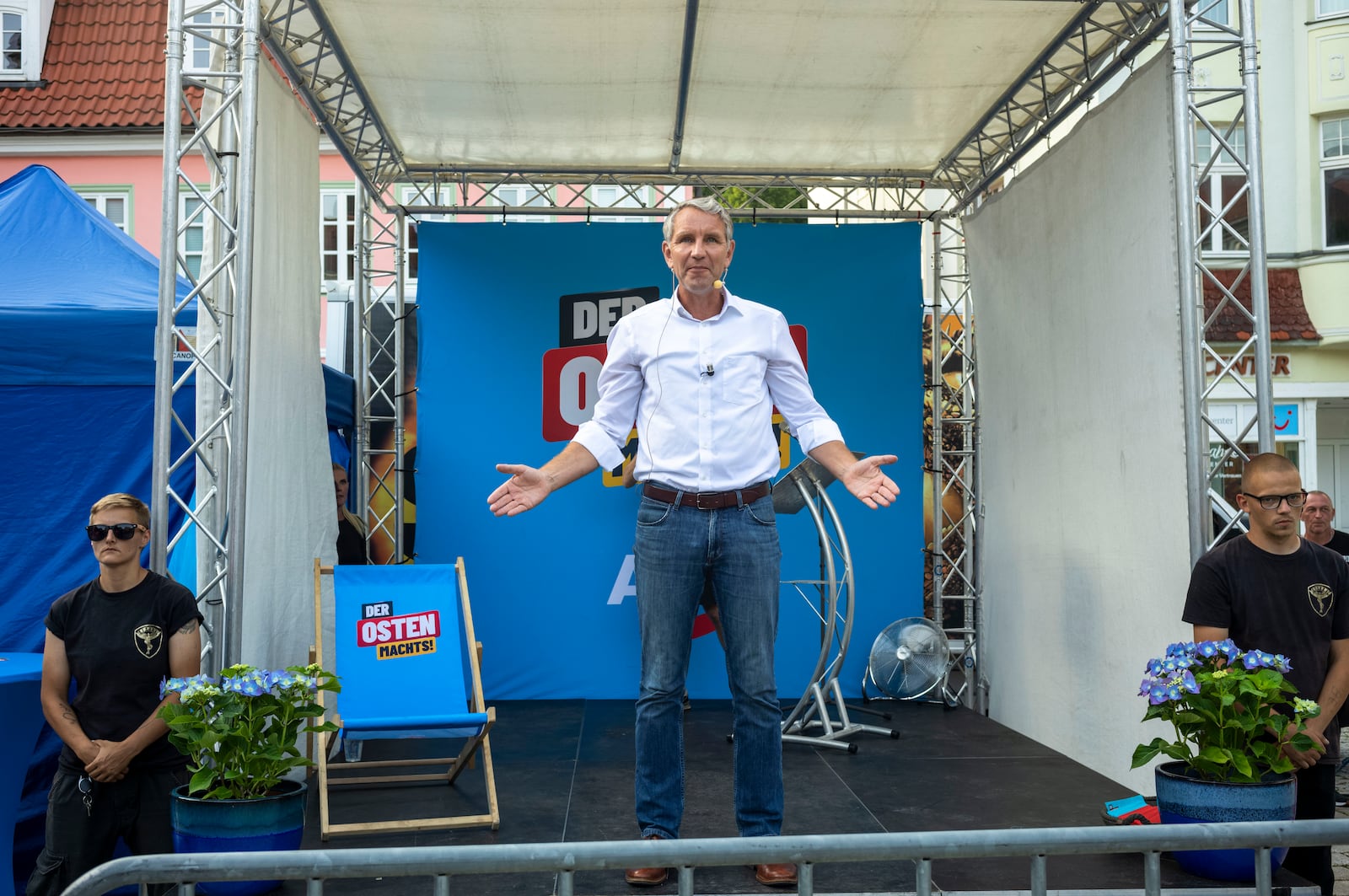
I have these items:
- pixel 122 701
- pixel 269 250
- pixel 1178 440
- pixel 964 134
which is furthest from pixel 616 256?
pixel 122 701

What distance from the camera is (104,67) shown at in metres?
14.1

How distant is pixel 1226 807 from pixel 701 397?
1.95 metres

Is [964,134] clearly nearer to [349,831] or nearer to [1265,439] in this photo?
[1265,439]

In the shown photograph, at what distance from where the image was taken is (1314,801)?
132 inches

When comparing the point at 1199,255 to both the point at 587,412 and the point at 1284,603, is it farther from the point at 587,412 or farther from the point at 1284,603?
the point at 587,412

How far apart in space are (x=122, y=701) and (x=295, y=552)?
1545 mm

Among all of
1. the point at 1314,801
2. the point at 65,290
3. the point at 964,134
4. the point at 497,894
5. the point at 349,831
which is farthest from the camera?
the point at 964,134

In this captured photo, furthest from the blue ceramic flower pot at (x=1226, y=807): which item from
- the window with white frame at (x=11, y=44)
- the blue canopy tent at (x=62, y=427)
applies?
the window with white frame at (x=11, y=44)

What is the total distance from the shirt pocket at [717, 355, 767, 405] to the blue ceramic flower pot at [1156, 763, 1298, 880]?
67.1 inches

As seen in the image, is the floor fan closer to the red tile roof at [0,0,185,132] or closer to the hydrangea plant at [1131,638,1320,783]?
the hydrangea plant at [1131,638,1320,783]

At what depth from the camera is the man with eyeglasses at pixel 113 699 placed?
10.2 feet

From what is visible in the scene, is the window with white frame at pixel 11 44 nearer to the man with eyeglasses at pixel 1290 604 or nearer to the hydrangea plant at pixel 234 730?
the hydrangea plant at pixel 234 730

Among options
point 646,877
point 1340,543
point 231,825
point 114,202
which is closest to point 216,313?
point 231,825

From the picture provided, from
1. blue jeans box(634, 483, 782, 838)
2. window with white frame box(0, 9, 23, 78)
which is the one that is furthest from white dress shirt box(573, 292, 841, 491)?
window with white frame box(0, 9, 23, 78)
